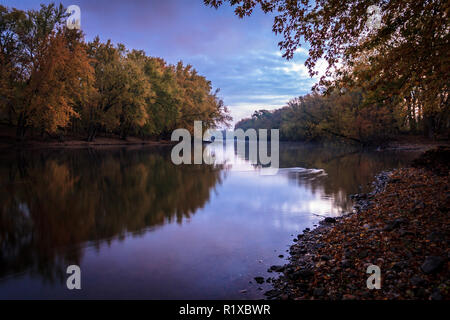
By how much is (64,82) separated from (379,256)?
136ft

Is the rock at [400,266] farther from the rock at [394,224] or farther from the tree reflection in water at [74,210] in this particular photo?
the tree reflection in water at [74,210]

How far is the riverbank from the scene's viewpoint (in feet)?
13.0

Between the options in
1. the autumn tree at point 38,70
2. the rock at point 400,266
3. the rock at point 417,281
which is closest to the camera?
the rock at point 417,281

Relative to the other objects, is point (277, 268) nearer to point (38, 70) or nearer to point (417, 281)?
point (417, 281)

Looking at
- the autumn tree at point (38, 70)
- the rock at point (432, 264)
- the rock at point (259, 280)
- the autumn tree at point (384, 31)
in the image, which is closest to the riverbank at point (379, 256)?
the rock at point (432, 264)

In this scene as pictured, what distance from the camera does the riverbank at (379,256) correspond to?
3.96m

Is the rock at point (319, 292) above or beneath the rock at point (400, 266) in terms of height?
beneath

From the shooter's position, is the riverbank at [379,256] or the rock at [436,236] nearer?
the riverbank at [379,256]

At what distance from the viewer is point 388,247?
5164mm

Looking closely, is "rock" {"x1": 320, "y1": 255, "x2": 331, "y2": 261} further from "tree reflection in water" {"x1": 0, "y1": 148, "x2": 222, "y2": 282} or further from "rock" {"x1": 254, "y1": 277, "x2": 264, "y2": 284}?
"tree reflection in water" {"x1": 0, "y1": 148, "x2": 222, "y2": 282}

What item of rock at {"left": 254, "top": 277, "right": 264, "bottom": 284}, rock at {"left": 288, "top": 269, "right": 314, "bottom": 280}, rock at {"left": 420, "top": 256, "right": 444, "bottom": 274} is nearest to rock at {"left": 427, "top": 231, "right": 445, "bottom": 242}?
rock at {"left": 420, "top": 256, "right": 444, "bottom": 274}

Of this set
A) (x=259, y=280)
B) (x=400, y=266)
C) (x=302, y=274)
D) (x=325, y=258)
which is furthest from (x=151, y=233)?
(x=400, y=266)

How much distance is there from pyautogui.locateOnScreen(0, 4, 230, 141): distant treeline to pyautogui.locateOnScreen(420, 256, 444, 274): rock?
125ft
